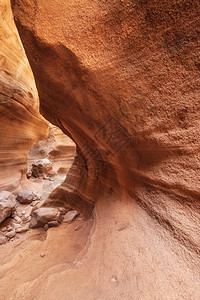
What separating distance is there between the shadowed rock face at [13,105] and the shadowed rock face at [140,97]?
277 cm

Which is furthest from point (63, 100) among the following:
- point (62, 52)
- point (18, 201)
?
point (18, 201)

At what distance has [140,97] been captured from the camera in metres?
1.04

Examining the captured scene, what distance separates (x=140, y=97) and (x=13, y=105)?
383 cm

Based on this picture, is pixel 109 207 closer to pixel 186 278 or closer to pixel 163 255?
pixel 163 255

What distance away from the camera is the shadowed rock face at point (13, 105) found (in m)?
3.55

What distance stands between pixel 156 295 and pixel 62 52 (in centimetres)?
175

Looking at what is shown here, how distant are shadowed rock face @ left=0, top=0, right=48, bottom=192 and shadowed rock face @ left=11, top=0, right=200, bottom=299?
109 inches

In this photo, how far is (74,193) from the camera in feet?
8.47

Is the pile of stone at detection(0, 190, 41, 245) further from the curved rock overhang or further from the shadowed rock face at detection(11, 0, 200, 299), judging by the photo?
the curved rock overhang

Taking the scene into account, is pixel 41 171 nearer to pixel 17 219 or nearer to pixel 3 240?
pixel 17 219

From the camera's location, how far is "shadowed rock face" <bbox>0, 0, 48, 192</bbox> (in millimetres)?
3555

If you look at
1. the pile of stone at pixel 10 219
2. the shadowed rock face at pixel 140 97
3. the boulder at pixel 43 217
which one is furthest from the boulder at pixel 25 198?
the shadowed rock face at pixel 140 97

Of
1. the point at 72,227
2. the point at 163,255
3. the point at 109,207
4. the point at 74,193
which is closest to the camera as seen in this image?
the point at 163,255

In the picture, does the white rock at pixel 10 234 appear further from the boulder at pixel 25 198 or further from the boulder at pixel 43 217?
the boulder at pixel 25 198
